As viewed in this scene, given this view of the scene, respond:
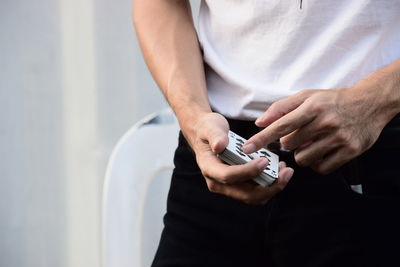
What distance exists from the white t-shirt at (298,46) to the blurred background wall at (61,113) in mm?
907

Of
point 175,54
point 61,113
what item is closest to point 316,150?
point 175,54

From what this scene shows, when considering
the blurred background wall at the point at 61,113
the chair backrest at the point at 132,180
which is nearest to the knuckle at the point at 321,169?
the chair backrest at the point at 132,180

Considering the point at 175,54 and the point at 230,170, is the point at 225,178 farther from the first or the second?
the point at 175,54

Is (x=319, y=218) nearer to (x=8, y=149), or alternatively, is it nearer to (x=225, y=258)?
(x=225, y=258)

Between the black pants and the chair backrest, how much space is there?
634 millimetres

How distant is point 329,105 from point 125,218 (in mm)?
912

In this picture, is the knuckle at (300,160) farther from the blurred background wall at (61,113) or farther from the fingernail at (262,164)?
the blurred background wall at (61,113)

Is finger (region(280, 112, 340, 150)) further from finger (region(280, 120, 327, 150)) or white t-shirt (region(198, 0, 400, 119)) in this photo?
white t-shirt (region(198, 0, 400, 119))

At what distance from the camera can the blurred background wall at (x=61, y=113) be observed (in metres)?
2.00

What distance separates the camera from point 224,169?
2.93ft

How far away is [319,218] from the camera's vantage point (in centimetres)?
99

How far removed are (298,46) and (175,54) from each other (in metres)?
0.24

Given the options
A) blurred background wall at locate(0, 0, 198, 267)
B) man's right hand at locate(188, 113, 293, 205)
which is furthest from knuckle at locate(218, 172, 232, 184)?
blurred background wall at locate(0, 0, 198, 267)

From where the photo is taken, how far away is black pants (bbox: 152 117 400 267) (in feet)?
3.16
